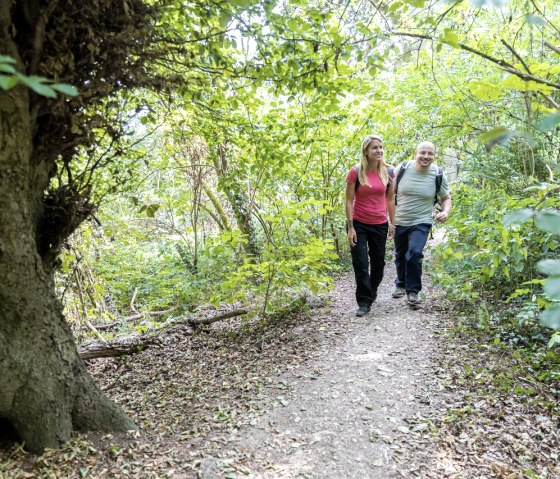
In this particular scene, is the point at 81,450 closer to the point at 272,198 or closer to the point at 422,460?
the point at 422,460

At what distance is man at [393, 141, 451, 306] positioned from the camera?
5.01 metres

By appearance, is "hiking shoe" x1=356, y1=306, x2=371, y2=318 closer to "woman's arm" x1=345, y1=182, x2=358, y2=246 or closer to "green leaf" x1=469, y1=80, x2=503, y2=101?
"woman's arm" x1=345, y1=182, x2=358, y2=246

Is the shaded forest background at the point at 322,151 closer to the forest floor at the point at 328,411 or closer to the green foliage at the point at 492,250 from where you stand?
the green foliage at the point at 492,250

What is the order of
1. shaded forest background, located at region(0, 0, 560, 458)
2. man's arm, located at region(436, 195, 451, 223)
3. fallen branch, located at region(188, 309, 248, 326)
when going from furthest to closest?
fallen branch, located at region(188, 309, 248, 326)
man's arm, located at region(436, 195, 451, 223)
shaded forest background, located at region(0, 0, 560, 458)

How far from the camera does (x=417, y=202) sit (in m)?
5.11

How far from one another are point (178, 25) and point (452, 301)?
461 centimetres

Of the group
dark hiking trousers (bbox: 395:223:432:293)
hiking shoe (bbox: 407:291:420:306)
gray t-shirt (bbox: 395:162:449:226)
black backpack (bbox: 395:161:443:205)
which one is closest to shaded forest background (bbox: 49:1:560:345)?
dark hiking trousers (bbox: 395:223:432:293)

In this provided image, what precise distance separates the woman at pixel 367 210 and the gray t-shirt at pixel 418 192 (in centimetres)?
20

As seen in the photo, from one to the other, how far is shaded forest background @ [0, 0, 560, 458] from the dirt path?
0.93m

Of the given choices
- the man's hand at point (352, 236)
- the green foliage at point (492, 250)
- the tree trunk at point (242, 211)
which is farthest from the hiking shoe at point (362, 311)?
the tree trunk at point (242, 211)

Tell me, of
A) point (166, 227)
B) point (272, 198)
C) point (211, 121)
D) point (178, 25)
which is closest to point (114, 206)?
point (166, 227)

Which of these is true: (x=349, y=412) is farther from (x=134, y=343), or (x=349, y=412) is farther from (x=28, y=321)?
(x=134, y=343)

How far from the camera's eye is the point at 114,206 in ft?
31.8

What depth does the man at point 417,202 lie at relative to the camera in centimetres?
501
